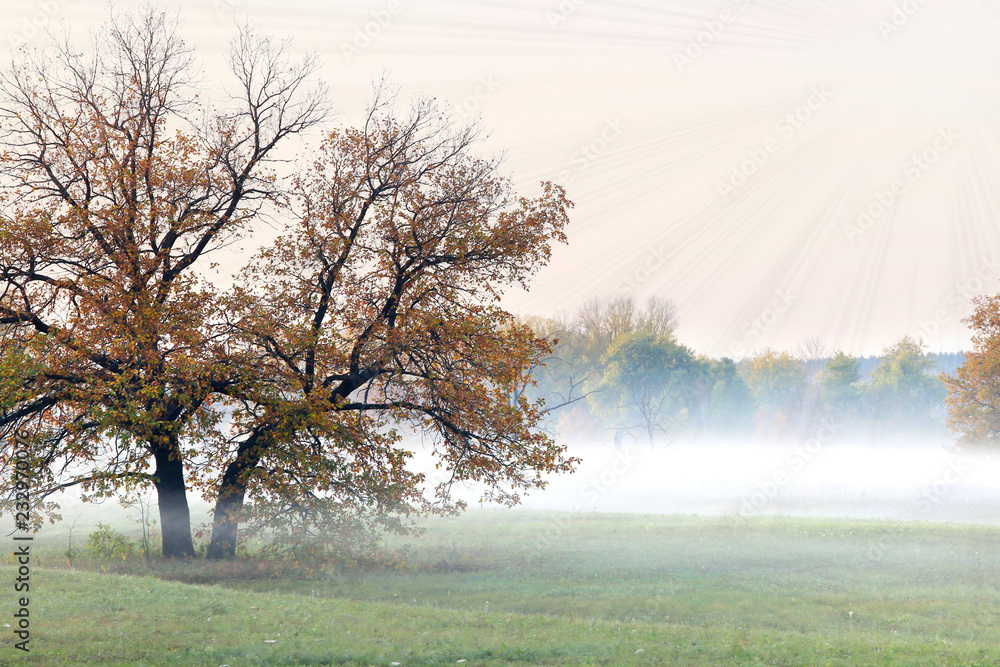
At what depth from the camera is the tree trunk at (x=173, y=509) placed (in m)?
24.4

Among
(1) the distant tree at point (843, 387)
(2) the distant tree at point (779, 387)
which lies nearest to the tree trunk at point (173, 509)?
(1) the distant tree at point (843, 387)

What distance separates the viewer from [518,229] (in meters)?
24.7

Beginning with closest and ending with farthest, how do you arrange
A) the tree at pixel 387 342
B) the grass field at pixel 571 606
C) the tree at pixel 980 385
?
the grass field at pixel 571 606 → the tree at pixel 387 342 → the tree at pixel 980 385

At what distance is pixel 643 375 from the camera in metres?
89.9

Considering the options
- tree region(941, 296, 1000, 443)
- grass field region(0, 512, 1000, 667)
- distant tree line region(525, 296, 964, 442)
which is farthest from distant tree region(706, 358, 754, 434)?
grass field region(0, 512, 1000, 667)

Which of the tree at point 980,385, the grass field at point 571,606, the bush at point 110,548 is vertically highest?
the tree at point 980,385

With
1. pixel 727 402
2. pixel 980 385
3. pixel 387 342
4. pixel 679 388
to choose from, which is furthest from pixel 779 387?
pixel 387 342

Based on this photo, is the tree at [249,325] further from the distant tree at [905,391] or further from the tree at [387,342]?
the distant tree at [905,391]

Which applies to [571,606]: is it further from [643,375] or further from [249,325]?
[643,375]

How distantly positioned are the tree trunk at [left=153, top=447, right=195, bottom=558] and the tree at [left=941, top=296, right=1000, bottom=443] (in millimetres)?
44061

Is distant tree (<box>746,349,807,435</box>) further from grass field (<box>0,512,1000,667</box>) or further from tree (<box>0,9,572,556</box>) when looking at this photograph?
tree (<box>0,9,572,556</box>)

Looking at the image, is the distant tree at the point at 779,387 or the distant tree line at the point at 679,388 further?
the distant tree at the point at 779,387

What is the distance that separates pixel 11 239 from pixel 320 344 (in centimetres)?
883

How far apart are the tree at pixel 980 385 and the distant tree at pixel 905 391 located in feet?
180
